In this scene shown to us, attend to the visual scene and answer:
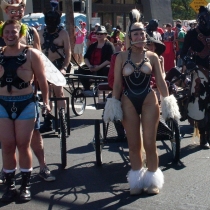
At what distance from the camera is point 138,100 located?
6.08 meters

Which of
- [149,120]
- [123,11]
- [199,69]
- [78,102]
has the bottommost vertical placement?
[78,102]

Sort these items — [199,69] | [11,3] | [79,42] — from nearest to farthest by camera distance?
1. [11,3]
2. [199,69]
3. [79,42]

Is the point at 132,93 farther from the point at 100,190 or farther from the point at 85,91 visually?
the point at 85,91

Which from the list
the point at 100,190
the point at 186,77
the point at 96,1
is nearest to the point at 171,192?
the point at 100,190

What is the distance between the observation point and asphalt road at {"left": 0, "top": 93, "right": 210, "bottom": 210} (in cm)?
595

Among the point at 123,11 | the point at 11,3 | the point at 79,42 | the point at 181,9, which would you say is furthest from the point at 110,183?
the point at 181,9

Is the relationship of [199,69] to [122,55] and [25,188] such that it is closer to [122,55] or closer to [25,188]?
[122,55]

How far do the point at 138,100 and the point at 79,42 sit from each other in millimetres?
18170

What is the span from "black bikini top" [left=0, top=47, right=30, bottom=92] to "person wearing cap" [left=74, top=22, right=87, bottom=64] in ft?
58.1

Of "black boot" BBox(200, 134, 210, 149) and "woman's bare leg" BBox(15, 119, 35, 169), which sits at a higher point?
"woman's bare leg" BBox(15, 119, 35, 169)

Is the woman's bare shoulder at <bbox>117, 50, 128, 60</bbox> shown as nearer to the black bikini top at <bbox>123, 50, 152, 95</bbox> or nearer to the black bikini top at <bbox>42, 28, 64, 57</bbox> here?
the black bikini top at <bbox>123, 50, 152, 95</bbox>

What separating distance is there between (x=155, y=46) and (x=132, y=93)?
4.63 feet

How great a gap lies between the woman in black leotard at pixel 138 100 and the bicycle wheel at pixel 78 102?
5680 millimetres

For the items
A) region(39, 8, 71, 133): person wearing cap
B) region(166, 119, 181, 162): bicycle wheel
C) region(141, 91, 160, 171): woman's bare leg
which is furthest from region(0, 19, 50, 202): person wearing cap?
region(39, 8, 71, 133): person wearing cap
